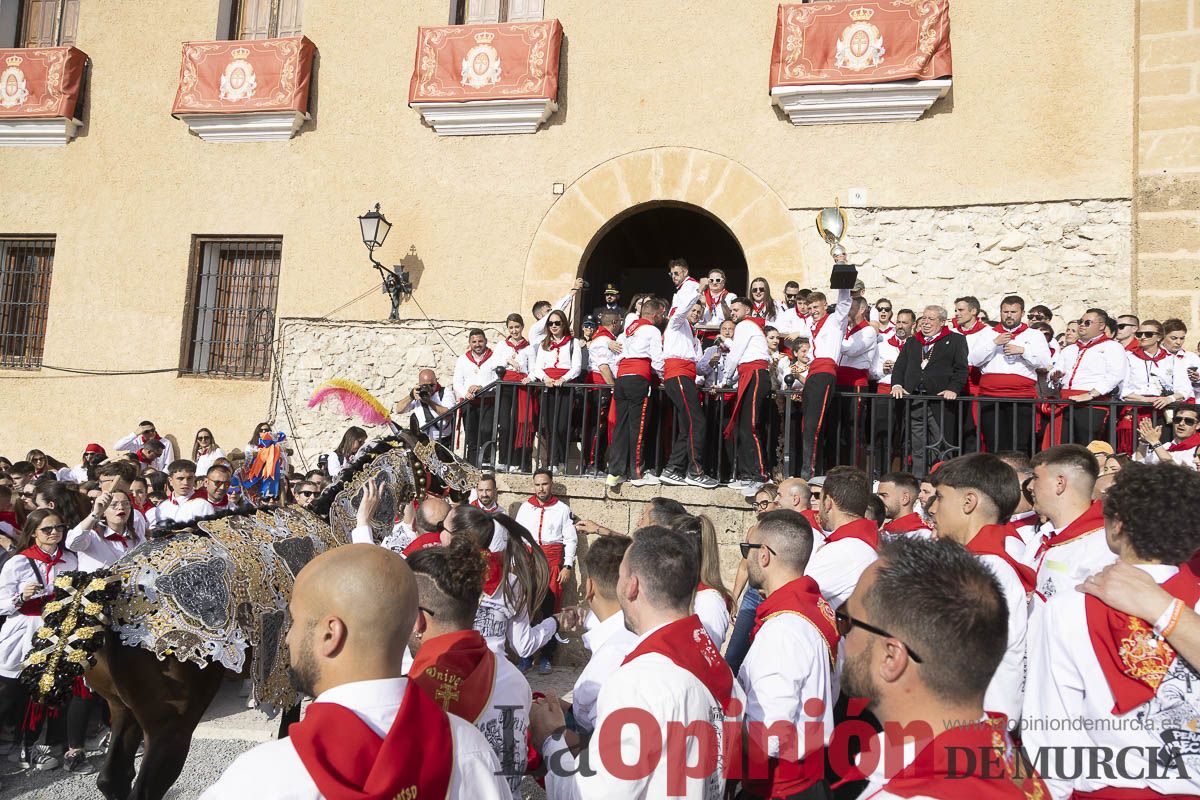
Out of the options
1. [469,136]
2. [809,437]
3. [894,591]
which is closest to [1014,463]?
[809,437]

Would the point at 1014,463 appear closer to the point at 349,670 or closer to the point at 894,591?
the point at 894,591

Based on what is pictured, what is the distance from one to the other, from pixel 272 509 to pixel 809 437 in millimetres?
4585

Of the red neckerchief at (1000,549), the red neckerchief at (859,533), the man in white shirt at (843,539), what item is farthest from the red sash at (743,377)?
the red neckerchief at (1000,549)

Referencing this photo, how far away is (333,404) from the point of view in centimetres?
1176

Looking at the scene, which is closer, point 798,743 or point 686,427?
point 798,743

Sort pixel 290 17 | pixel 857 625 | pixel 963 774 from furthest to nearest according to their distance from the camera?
pixel 290 17, pixel 857 625, pixel 963 774

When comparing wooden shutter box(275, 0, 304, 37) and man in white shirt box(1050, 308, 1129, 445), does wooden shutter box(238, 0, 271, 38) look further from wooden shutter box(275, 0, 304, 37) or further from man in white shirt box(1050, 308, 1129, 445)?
man in white shirt box(1050, 308, 1129, 445)

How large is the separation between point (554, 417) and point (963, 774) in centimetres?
697

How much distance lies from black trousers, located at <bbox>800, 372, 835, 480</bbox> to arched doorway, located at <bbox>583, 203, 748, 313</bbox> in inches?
231

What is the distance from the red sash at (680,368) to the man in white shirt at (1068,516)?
4577 millimetres

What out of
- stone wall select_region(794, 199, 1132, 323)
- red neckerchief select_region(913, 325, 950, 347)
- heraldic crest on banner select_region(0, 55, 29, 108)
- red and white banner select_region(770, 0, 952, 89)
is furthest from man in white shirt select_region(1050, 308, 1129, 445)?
heraldic crest on banner select_region(0, 55, 29, 108)

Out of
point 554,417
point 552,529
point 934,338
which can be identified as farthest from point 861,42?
point 552,529

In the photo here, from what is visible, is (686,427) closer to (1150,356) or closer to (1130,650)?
(1150,356)

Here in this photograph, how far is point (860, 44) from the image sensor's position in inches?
395
